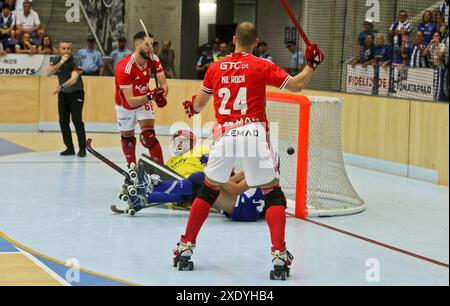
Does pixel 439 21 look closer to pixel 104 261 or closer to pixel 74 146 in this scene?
pixel 74 146

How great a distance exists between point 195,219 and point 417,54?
28.4 feet

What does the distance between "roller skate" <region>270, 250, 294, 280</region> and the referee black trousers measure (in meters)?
7.60

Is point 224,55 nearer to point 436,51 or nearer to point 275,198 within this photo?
point 436,51

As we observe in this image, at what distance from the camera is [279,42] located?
2323 cm

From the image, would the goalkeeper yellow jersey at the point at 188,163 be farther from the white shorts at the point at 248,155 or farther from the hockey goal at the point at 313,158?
the white shorts at the point at 248,155

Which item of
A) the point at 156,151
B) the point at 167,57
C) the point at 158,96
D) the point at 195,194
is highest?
the point at 167,57

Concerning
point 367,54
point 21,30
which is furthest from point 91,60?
point 367,54

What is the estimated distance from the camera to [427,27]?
48.1 ft

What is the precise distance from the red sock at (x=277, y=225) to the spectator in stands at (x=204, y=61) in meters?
12.5

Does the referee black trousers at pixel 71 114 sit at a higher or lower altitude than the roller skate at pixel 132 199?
higher

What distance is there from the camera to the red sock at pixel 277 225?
21.4ft

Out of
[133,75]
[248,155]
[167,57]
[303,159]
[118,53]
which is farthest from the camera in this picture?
[167,57]

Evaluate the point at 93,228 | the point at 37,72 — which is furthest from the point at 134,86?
the point at 37,72

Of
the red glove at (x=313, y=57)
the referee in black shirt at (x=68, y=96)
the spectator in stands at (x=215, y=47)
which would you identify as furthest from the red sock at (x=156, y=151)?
the spectator in stands at (x=215, y=47)
